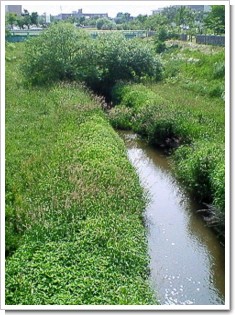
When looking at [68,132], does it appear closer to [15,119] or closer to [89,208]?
[15,119]

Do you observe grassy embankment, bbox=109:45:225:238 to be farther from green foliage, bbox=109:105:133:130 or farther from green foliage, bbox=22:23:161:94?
green foliage, bbox=22:23:161:94

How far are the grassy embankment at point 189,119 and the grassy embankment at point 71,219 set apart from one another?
131cm

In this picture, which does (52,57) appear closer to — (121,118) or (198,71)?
(121,118)

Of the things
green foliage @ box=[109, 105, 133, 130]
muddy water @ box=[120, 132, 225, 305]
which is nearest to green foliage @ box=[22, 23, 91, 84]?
green foliage @ box=[109, 105, 133, 130]

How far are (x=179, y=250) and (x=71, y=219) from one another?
6.34ft

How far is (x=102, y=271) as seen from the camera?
5.11 meters

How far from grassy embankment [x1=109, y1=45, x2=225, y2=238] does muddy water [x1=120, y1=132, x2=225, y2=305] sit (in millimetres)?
355

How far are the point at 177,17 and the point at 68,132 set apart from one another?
29.9 metres

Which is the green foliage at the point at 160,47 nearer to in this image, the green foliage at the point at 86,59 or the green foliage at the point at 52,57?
the green foliage at the point at 86,59

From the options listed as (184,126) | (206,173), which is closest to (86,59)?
(184,126)

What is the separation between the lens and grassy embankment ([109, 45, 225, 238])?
27.4 feet

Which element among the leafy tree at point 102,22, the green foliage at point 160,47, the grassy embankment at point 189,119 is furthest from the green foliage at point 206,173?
the green foliage at point 160,47

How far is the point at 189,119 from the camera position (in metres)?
11.6

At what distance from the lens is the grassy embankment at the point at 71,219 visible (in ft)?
15.9
